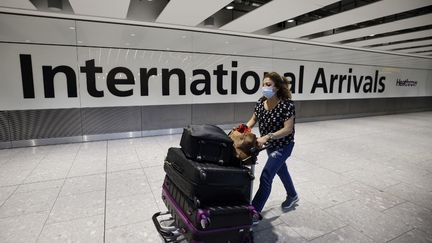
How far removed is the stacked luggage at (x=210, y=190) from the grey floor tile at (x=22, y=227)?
1330 mm

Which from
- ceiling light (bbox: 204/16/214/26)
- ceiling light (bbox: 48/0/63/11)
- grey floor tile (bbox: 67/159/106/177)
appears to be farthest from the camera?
ceiling light (bbox: 204/16/214/26)

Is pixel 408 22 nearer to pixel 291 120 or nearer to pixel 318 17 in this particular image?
pixel 318 17

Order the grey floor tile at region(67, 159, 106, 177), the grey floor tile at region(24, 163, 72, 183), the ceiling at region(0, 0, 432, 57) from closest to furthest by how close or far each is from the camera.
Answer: the grey floor tile at region(24, 163, 72, 183), the grey floor tile at region(67, 159, 106, 177), the ceiling at region(0, 0, 432, 57)

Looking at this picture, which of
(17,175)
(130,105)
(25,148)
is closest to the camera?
(17,175)

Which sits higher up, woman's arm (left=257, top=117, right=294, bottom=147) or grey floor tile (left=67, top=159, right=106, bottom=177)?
woman's arm (left=257, top=117, right=294, bottom=147)

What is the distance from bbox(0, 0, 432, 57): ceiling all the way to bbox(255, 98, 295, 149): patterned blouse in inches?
108

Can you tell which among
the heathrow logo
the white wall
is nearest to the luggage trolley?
the white wall

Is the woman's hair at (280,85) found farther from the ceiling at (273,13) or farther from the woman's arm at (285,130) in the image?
the ceiling at (273,13)

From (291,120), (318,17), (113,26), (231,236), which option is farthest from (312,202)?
(113,26)

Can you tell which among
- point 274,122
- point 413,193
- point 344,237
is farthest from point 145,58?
point 413,193

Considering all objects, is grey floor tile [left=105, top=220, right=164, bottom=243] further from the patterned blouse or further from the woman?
the patterned blouse

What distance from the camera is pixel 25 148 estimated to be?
483 cm

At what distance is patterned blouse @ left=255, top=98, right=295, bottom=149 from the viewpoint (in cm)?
209

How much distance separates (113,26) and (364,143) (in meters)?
6.16
